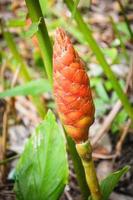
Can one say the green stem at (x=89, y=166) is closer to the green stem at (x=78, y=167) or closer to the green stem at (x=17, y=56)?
the green stem at (x=78, y=167)

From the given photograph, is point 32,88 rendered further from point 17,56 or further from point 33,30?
point 33,30

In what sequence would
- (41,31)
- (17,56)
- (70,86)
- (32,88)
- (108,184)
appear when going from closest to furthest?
(70,86), (41,31), (108,184), (32,88), (17,56)

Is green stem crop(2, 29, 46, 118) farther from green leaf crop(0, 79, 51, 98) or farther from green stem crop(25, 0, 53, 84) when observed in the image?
green stem crop(25, 0, 53, 84)

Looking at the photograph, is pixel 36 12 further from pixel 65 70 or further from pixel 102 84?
pixel 102 84

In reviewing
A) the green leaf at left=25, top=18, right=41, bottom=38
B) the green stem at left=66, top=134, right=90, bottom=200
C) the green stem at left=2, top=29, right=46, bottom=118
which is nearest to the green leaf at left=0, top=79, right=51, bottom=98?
the green stem at left=2, top=29, right=46, bottom=118

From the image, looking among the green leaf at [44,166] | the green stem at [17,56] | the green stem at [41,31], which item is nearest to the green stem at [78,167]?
the green leaf at [44,166]

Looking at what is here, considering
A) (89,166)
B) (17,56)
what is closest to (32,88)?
(17,56)

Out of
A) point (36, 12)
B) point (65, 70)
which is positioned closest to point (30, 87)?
point (36, 12)

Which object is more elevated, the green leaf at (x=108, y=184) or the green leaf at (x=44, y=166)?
the green leaf at (x=44, y=166)
